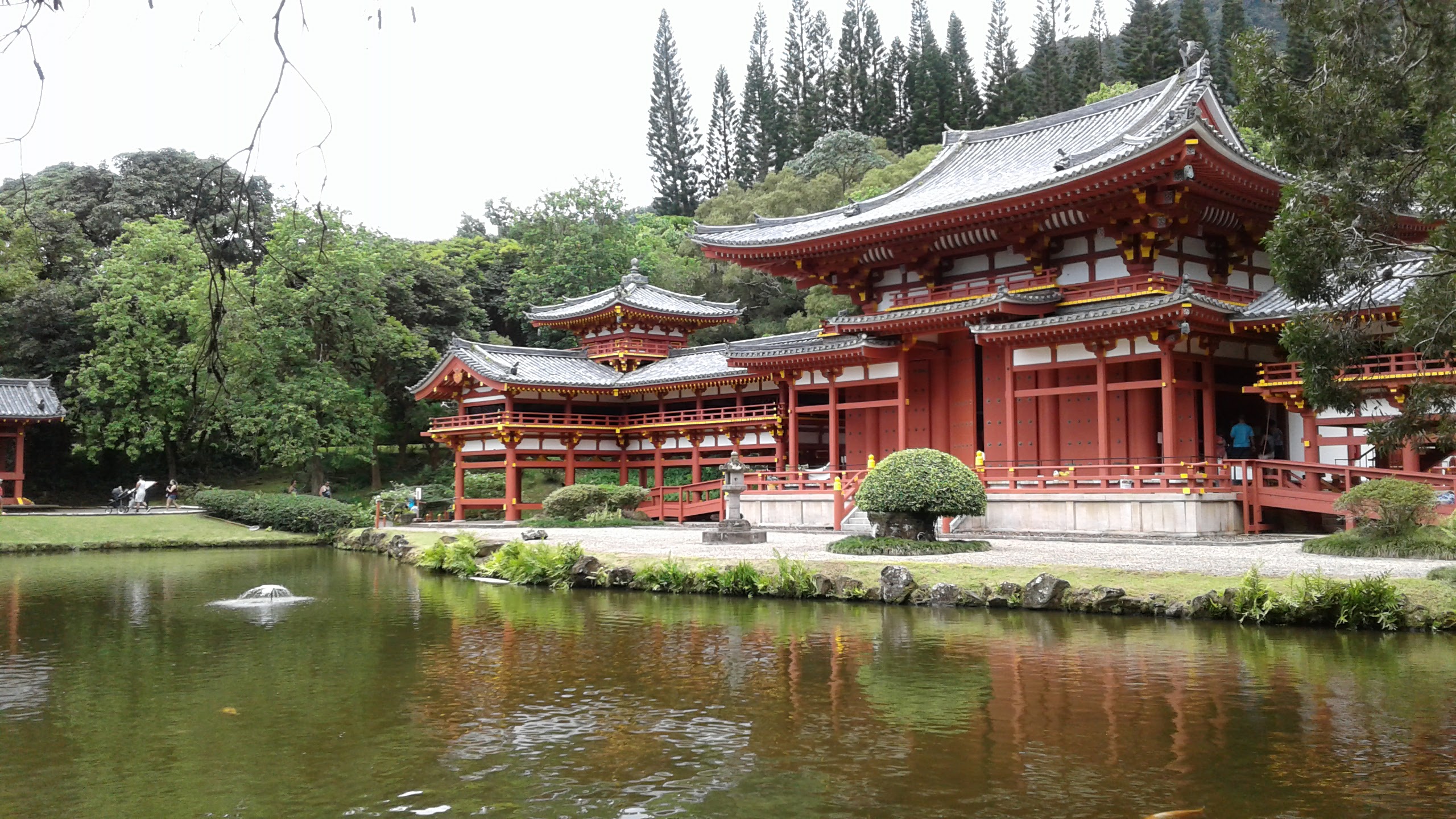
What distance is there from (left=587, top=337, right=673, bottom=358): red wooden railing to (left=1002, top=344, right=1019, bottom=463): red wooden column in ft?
55.8

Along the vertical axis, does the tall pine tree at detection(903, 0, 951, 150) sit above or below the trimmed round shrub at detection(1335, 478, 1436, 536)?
above

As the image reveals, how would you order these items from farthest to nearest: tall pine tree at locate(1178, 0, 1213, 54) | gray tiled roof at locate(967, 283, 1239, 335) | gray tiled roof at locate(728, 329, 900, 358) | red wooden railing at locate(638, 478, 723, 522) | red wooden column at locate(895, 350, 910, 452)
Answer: tall pine tree at locate(1178, 0, 1213, 54) → red wooden railing at locate(638, 478, 723, 522) → gray tiled roof at locate(728, 329, 900, 358) → red wooden column at locate(895, 350, 910, 452) → gray tiled roof at locate(967, 283, 1239, 335)

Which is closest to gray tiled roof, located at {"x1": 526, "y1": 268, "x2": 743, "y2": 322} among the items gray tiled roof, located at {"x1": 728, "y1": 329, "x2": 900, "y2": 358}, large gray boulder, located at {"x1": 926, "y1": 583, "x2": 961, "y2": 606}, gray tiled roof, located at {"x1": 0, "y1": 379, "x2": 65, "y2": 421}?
gray tiled roof, located at {"x1": 728, "y1": 329, "x2": 900, "y2": 358}

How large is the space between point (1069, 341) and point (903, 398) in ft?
15.2

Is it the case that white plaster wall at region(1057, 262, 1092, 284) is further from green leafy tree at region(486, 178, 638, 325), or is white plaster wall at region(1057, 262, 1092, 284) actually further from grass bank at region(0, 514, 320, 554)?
green leafy tree at region(486, 178, 638, 325)

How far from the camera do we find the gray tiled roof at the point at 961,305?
23531mm

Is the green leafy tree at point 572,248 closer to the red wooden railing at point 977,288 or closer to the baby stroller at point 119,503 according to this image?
the baby stroller at point 119,503

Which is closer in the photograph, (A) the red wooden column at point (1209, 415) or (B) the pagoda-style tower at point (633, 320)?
(A) the red wooden column at point (1209, 415)

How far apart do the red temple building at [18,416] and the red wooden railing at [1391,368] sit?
124 feet

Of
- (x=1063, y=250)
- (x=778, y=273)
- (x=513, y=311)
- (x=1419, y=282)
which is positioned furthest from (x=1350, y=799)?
(x=513, y=311)

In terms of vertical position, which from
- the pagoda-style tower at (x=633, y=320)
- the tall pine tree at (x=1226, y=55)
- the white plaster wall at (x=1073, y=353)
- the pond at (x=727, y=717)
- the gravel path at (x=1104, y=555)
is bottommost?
the pond at (x=727, y=717)

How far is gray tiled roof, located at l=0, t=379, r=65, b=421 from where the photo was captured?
37.5 metres

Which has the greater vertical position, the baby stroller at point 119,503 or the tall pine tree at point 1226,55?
the tall pine tree at point 1226,55

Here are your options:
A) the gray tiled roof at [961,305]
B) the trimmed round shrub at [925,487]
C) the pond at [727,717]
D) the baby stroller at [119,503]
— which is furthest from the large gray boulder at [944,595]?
the baby stroller at [119,503]
